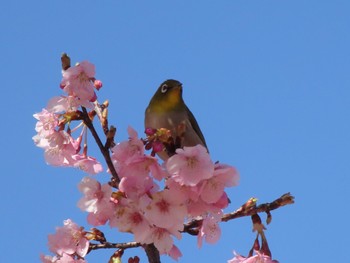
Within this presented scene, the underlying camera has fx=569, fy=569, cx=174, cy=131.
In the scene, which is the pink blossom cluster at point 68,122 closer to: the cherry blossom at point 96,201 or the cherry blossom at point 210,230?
the cherry blossom at point 96,201

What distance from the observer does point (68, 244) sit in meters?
3.41

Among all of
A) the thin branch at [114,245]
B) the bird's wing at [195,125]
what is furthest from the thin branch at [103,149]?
the bird's wing at [195,125]

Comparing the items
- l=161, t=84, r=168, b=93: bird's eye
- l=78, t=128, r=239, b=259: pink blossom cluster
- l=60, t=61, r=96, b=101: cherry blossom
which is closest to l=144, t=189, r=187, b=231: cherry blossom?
l=78, t=128, r=239, b=259: pink blossom cluster

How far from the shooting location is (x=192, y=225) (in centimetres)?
357

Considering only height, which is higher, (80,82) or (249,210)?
(80,82)

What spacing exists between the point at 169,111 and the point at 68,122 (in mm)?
1651

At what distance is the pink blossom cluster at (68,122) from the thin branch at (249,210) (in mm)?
679

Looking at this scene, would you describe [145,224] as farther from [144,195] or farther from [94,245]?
[94,245]

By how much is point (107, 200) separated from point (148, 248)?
1.27 feet

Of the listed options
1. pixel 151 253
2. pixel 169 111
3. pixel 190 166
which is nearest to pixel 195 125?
pixel 169 111

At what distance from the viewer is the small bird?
4.79 m

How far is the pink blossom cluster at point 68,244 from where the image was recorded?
337 cm

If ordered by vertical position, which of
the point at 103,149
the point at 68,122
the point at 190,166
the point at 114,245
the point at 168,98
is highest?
the point at 168,98

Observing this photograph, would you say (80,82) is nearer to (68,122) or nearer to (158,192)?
(68,122)
